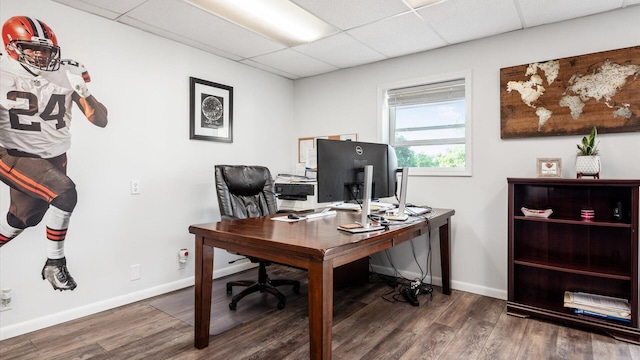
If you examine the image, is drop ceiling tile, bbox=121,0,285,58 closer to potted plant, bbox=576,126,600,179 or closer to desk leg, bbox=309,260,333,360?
desk leg, bbox=309,260,333,360

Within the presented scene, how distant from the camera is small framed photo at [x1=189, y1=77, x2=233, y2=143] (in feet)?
10.8

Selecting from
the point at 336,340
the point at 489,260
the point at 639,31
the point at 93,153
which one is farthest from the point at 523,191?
the point at 93,153

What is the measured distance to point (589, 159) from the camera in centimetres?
240

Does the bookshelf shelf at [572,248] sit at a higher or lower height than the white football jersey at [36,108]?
lower

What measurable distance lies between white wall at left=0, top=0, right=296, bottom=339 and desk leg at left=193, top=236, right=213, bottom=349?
3.73 feet

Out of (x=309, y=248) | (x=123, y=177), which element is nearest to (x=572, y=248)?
(x=309, y=248)

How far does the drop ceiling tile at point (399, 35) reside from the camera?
271cm

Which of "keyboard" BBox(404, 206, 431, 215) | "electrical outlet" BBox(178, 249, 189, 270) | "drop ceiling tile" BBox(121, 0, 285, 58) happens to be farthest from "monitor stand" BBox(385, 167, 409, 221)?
"electrical outlet" BBox(178, 249, 189, 270)

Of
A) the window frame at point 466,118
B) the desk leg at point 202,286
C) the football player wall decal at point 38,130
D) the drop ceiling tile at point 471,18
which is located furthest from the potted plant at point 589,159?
the football player wall decal at point 38,130

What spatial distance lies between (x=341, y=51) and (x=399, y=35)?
0.62 metres

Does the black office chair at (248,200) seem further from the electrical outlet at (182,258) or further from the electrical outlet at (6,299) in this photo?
the electrical outlet at (6,299)

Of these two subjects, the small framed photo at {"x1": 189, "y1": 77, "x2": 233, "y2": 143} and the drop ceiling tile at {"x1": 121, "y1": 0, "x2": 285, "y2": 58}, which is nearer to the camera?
the drop ceiling tile at {"x1": 121, "y1": 0, "x2": 285, "y2": 58}

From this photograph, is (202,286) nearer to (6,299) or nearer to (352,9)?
(6,299)

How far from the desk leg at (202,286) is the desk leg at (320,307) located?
0.81 metres
